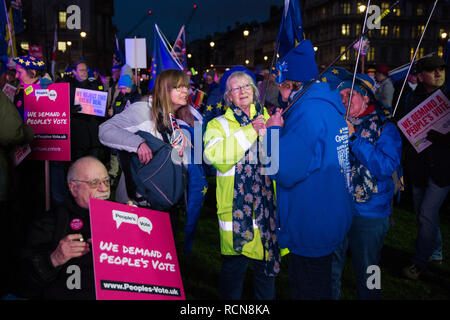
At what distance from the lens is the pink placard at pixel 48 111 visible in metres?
4.71

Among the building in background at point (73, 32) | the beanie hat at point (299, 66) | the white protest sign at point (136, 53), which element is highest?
the building in background at point (73, 32)

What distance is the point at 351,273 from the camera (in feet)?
15.7

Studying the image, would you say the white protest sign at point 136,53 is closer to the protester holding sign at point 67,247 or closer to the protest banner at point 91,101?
the protest banner at point 91,101

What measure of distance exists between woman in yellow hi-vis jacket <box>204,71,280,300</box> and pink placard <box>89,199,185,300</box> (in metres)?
0.79

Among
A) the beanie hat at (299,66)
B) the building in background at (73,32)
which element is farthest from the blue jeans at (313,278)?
the building in background at (73,32)

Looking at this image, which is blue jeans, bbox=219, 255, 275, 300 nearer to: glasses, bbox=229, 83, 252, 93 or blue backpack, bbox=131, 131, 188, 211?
blue backpack, bbox=131, 131, 188, 211

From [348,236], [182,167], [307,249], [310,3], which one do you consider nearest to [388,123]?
[348,236]

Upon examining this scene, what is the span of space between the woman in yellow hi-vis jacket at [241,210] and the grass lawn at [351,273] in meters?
0.96

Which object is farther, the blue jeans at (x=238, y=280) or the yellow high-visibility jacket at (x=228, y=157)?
the blue jeans at (x=238, y=280)

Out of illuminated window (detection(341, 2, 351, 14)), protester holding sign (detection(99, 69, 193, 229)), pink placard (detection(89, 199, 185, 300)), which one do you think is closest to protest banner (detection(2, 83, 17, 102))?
protester holding sign (detection(99, 69, 193, 229))

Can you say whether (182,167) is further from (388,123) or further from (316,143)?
(388,123)

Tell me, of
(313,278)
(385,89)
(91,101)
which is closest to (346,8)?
(385,89)

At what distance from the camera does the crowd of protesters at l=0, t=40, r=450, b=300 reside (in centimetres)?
245

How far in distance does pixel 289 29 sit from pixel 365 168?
1298mm
